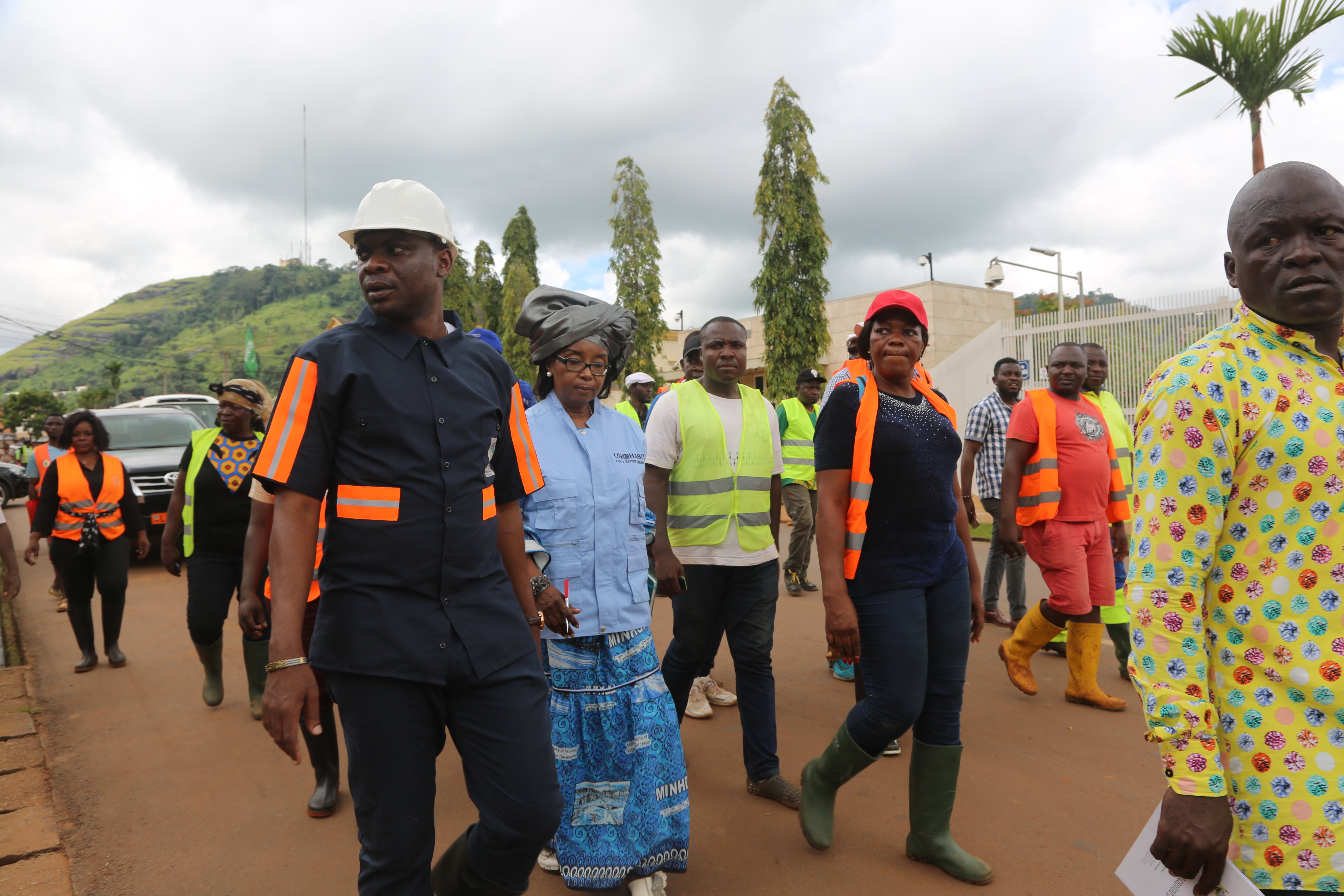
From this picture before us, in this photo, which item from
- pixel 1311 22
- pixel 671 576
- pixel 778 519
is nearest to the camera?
pixel 671 576

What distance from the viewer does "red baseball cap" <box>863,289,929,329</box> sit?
3242 millimetres

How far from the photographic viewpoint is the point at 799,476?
854 centimetres

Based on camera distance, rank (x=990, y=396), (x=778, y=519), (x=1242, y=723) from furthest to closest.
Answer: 1. (x=990, y=396)
2. (x=778, y=519)
3. (x=1242, y=723)

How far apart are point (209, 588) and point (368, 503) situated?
3.80 metres

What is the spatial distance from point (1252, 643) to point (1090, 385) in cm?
481

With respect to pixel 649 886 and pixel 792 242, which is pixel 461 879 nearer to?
pixel 649 886

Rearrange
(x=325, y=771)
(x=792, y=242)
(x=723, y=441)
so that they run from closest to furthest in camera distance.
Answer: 1. (x=325, y=771)
2. (x=723, y=441)
3. (x=792, y=242)

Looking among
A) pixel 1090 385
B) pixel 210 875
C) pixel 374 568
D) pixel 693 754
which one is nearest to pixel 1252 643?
pixel 374 568

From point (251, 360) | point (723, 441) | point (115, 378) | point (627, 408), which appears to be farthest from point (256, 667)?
point (115, 378)

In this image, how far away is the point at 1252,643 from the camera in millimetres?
1594

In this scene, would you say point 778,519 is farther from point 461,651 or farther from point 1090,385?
point 1090,385

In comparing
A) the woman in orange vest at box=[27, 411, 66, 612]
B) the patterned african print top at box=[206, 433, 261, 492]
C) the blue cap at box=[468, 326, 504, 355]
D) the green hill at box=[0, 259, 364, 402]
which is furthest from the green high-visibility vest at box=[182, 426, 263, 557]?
the green hill at box=[0, 259, 364, 402]

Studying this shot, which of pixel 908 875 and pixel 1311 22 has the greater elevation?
pixel 1311 22

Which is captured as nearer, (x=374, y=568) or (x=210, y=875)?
(x=374, y=568)
